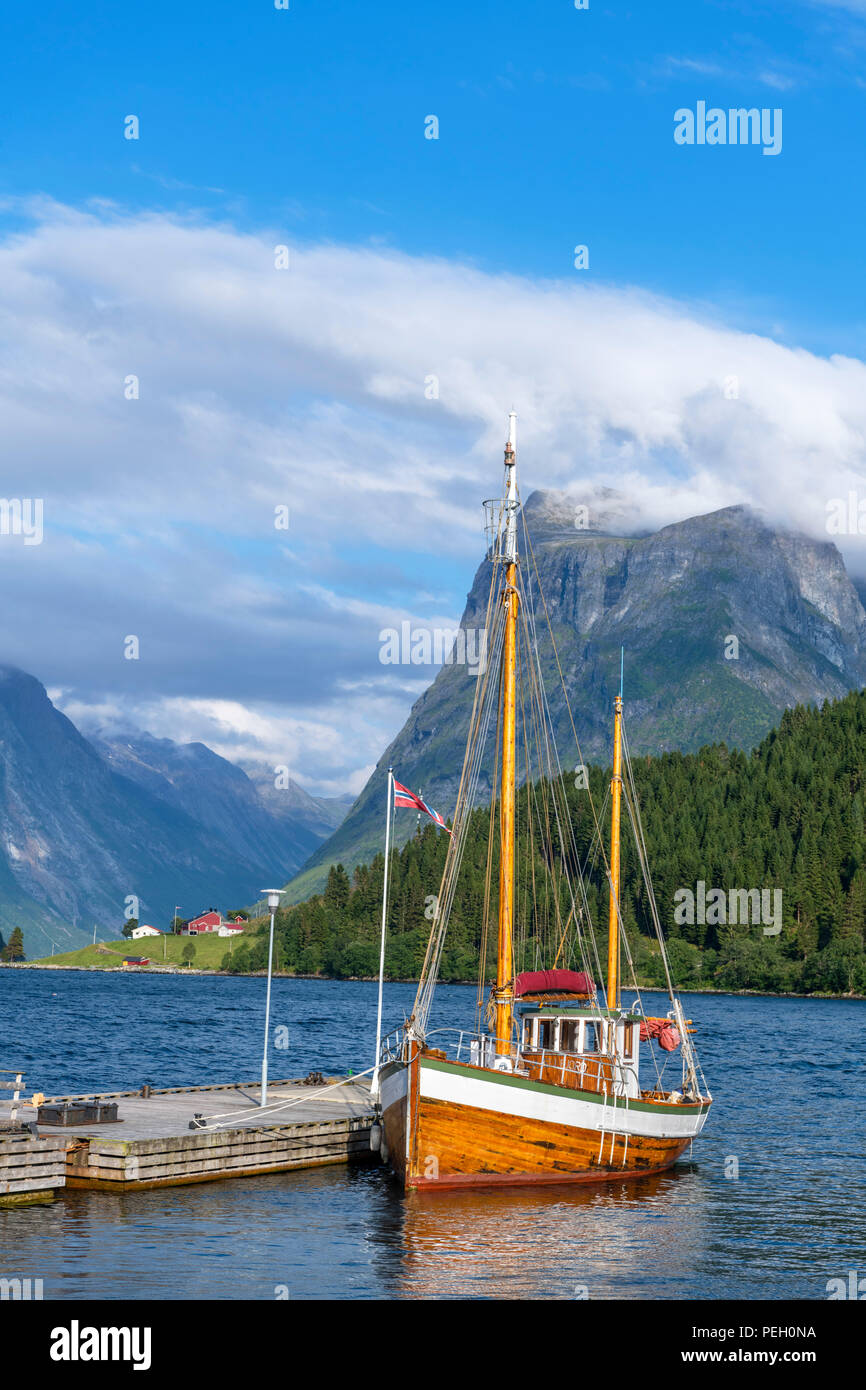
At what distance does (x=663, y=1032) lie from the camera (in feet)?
176

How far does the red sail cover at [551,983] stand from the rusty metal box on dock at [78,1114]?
13.8 m

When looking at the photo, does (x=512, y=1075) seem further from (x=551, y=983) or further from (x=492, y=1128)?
(x=551, y=983)

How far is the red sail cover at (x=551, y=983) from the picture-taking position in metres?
47.3

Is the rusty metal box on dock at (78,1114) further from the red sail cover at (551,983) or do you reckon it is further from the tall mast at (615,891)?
the tall mast at (615,891)

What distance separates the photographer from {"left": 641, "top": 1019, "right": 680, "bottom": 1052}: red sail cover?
52.9 meters

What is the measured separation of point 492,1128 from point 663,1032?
13036 mm

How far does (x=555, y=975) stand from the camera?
4797 centimetres

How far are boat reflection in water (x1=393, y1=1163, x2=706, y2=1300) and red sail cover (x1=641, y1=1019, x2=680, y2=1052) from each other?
19.6ft

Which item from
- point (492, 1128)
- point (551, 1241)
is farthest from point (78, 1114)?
point (551, 1241)

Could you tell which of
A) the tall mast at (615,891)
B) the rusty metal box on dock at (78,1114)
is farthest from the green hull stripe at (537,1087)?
the rusty metal box on dock at (78,1114)

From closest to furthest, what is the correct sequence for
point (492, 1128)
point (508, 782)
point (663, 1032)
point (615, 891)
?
point (492, 1128) < point (508, 782) < point (615, 891) < point (663, 1032)

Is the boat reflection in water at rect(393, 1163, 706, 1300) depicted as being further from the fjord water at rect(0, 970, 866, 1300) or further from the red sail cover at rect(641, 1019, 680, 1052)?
the red sail cover at rect(641, 1019, 680, 1052)
